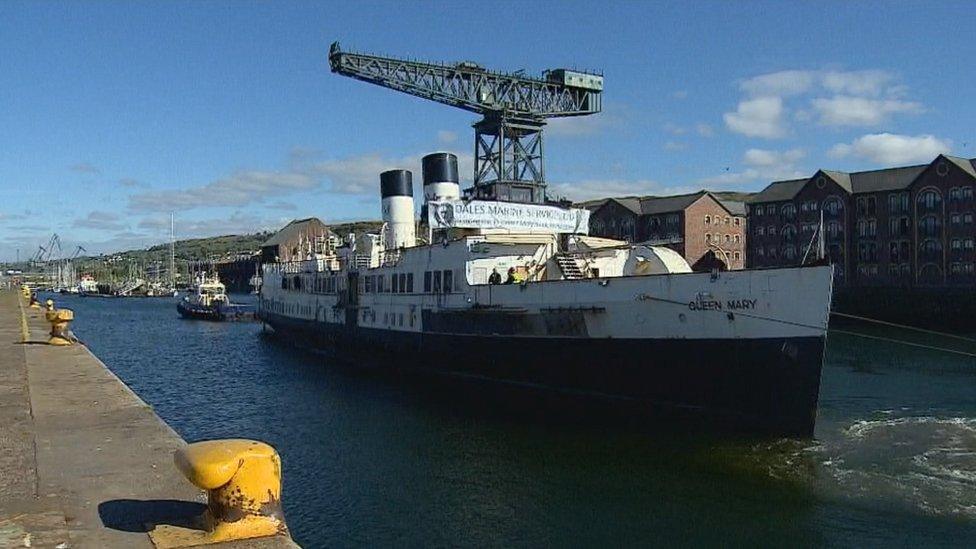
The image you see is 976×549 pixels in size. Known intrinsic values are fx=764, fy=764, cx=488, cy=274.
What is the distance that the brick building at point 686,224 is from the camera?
98938mm

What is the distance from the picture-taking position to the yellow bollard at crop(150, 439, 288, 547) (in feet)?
21.4

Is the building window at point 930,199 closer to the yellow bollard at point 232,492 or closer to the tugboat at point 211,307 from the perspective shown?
the tugboat at point 211,307

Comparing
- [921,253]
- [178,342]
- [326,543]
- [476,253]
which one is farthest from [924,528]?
[921,253]

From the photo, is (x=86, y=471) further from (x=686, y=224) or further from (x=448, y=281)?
(x=686, y=224)

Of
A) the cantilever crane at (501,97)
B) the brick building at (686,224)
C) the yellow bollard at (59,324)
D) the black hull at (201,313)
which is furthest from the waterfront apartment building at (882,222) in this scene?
the yellow bollard at (59,324)

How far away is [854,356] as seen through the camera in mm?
44562

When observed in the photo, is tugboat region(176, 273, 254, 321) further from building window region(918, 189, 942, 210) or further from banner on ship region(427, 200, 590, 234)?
building window region(918, 189, 942, 210)

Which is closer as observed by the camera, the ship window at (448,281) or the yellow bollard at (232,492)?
the yellow bollard at (232,492)

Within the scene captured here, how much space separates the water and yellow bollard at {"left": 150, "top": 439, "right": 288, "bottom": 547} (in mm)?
8116

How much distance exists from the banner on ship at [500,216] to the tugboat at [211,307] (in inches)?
2200

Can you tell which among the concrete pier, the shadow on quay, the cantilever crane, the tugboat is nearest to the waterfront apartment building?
the cantilever crane

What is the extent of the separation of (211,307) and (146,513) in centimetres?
8262

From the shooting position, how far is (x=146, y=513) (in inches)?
288

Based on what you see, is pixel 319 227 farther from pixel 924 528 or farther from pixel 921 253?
pixel 924 528
